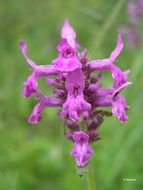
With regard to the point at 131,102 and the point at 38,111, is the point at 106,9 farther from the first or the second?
the point at 38,111

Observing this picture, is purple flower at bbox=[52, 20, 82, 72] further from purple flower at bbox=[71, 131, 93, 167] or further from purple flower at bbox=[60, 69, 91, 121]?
purple flower at bbox=[71, 131, 93, 167]

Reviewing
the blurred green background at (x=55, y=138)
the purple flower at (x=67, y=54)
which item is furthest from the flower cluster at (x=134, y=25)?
the purple flower at (x=67, y=54)

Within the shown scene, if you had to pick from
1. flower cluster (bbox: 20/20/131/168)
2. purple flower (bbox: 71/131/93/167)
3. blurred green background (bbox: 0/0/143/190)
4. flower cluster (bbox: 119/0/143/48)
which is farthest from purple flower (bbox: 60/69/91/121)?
flower cluster (bbox: 119/0/143/48)

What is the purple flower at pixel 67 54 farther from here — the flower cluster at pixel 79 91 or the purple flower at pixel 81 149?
the purple flower at pixel 81 149

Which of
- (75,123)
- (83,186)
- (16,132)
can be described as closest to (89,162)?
(75,123)

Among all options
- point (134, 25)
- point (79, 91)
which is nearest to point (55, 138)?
point (134, 25)

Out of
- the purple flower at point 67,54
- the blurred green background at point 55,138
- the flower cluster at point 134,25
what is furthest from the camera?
the flower cluster at point 134,25
